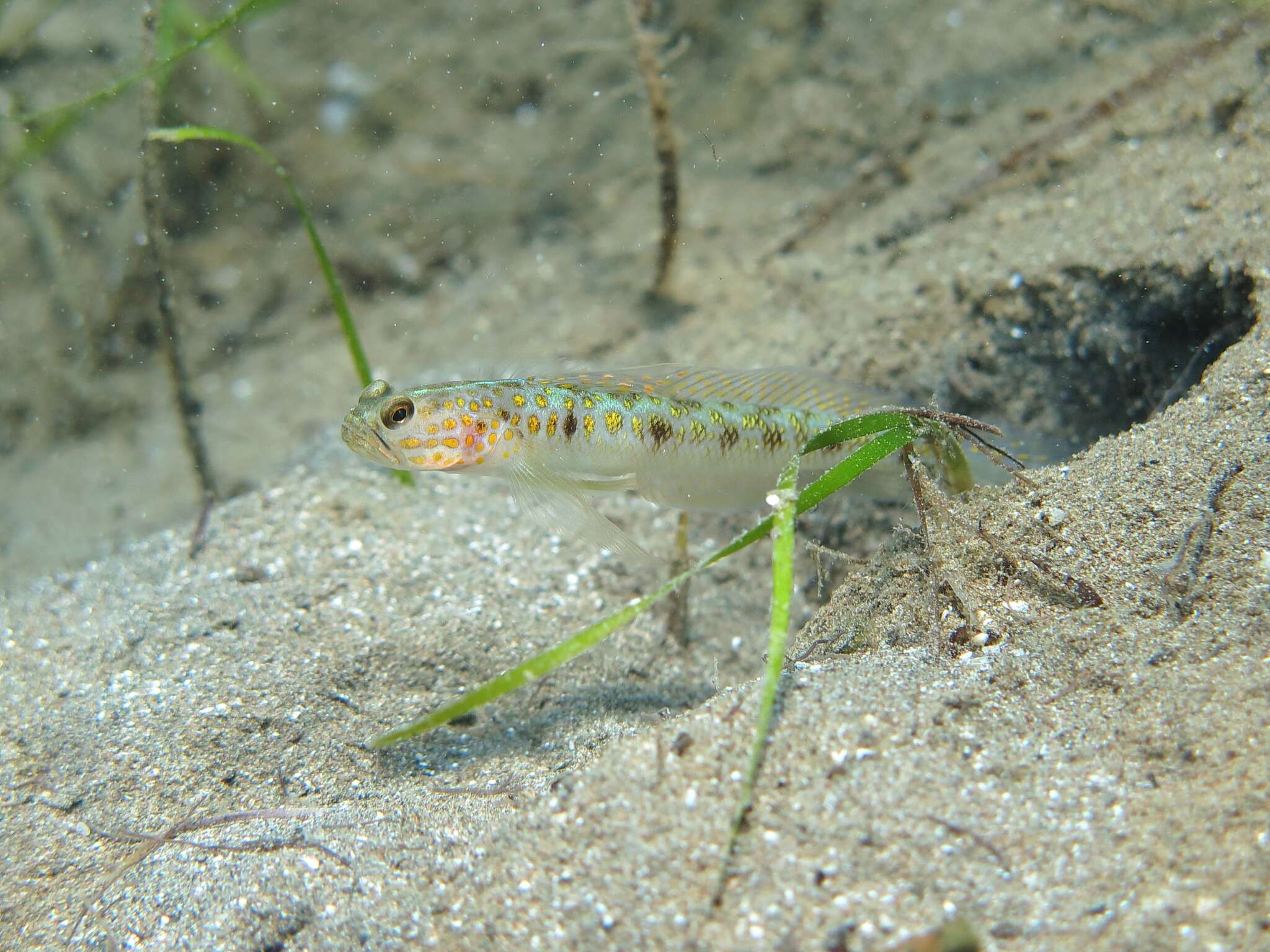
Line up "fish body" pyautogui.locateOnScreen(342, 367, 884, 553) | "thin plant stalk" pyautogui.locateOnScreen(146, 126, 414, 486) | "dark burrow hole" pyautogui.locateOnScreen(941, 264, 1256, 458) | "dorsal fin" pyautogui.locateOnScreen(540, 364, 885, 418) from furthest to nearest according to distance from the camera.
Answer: "thin plant stalk" pyautogui.locateOnScreen(146, 126, 414, 486), "dark burrow hole" pyautogui.locateOnScreen(941, 264, 1256, 458), "dorsal fin" pyautogui.locateOnScreen(540, 364, 885, 418), "fish body" pyautogui.locateOnScreen(342, 367, 884, 553)

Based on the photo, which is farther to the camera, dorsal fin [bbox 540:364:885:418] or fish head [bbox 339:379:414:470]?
dorsal fin [bbox 540:364:885:418]

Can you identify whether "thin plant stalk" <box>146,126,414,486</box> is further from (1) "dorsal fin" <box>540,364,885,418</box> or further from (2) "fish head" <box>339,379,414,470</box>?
(1) "dorsal fin" <box>540,364,885,418</box>

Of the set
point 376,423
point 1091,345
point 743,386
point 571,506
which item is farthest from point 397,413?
point 1091,345

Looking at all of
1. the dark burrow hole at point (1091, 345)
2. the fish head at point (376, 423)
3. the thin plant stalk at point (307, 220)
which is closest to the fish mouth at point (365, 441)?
the fish head at point (376, 423)

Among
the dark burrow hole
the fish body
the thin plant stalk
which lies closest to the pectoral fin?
the fish body

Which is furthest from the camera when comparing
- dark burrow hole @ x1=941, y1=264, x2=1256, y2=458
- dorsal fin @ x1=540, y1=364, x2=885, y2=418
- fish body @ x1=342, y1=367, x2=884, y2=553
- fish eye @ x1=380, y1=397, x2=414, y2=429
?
dark burrow hole @ x1=941, y1=264, x2=1256, y2=458

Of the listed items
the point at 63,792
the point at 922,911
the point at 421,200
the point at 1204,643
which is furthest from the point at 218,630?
the point at 421,200

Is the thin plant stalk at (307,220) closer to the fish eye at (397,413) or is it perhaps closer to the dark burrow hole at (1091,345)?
the fish eye at (397,413)
